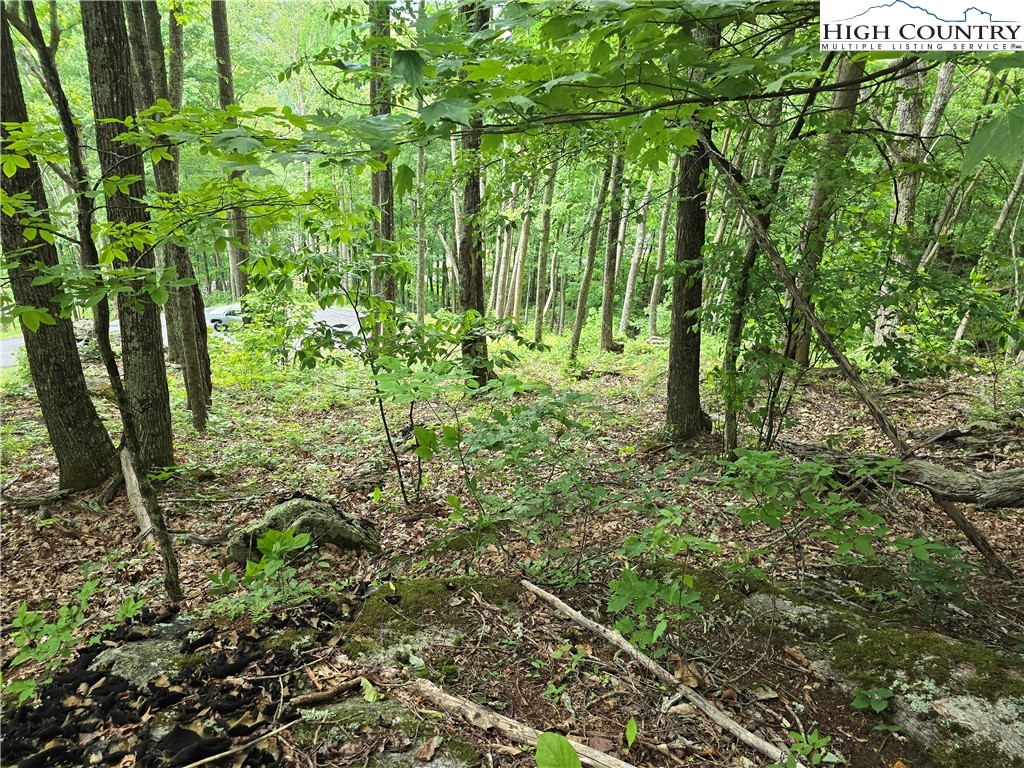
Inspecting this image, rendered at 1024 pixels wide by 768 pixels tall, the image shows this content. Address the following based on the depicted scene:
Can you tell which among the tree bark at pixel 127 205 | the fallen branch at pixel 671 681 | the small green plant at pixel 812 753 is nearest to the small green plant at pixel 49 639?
the tree bark at pixel 127 205

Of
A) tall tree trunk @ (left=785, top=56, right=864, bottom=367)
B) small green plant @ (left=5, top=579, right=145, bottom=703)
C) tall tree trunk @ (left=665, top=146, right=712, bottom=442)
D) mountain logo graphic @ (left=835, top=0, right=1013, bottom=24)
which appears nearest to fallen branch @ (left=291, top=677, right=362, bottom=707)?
small green plant @ (left=5, top=579, right=145, bottom=703)

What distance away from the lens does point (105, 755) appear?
2.15m

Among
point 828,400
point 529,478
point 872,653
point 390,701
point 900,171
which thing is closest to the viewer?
point 390,701

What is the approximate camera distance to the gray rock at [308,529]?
157 inches

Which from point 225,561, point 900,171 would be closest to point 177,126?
point 225,561

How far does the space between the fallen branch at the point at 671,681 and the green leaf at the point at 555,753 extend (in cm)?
136

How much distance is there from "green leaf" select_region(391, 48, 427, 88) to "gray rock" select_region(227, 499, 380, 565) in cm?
337

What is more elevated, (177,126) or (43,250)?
(177,126)

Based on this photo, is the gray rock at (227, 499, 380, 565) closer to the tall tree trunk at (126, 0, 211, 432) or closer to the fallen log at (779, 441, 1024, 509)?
the fallen log at (779, 441, 1024, 509)

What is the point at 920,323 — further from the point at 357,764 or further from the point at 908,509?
the point at 357,764

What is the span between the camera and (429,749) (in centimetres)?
221

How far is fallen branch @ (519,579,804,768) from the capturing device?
222cm

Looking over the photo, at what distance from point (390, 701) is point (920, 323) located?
464 cm

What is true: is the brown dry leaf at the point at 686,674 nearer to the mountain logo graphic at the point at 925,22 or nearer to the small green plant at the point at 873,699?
the small green plant at the point at 873,699
